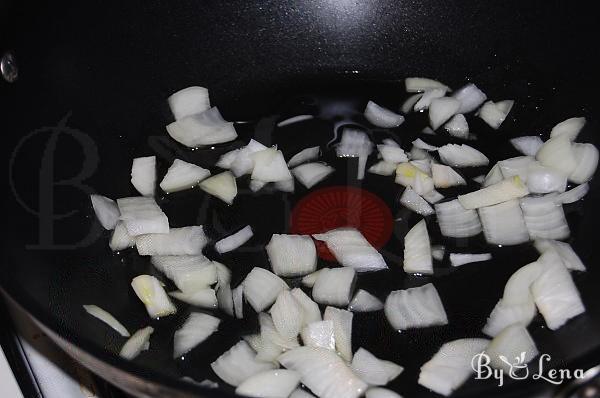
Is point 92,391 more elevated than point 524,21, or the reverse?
point 524,21

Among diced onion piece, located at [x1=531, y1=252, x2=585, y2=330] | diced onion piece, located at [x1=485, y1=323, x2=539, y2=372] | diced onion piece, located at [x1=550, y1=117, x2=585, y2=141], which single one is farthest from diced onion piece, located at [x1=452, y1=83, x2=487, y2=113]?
diced onion piece, located at [x1=485, y1=323, x2=539, y2=372]

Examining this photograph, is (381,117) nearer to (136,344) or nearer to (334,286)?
(334,286)

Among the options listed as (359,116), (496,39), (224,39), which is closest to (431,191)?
(359,116)

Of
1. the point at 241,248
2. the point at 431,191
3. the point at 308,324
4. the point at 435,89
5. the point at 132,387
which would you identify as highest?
the point at 435,89

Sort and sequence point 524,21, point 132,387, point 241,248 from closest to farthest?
point 132,387
point 241,248
point 524,21

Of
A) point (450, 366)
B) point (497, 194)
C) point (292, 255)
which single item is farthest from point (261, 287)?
point (497, 194)

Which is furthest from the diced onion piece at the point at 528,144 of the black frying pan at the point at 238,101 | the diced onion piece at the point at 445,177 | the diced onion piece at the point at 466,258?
the diced onion piece at the point at 466,258

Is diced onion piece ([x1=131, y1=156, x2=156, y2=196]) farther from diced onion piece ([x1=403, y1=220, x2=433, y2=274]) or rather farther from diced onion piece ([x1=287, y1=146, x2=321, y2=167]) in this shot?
diced onion piece ([x1=403, y1=220, x2=433, y2=274])

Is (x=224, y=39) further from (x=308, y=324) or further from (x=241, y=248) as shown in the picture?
(x=308, y=324)
